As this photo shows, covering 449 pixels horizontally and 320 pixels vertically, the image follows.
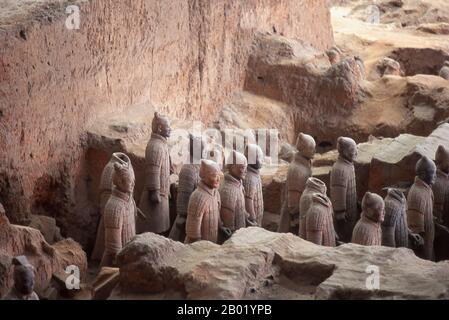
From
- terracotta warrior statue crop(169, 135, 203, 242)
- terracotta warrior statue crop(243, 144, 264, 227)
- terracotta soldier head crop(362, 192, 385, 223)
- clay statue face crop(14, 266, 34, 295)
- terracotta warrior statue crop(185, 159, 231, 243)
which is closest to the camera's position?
clay statue face crop(14, 266, 34, 295)

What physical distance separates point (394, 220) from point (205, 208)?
1.67 metres

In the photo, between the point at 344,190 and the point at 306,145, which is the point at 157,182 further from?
Result: the point at 344,190

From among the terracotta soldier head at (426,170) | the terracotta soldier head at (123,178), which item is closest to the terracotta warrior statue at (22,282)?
the terracotta soldier head at (123,178)

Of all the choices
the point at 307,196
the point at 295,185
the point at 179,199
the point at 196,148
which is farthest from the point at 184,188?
the point at 307,196

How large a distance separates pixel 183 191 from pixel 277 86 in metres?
4.10

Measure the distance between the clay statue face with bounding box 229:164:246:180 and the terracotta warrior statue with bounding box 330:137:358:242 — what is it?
102cm

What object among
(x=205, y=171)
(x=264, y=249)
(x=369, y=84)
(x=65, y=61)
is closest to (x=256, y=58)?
(x=369, y=84)

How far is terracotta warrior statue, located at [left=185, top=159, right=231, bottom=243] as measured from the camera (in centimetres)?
839

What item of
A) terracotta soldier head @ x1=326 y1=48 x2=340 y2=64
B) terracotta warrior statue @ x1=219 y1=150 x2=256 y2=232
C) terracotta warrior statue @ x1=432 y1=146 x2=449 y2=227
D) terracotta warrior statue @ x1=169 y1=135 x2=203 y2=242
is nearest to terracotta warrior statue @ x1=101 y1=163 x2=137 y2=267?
terracotta warrior statue @ x1=169 y1=135 x2=203 y2=242

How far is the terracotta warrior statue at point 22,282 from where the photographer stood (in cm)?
641

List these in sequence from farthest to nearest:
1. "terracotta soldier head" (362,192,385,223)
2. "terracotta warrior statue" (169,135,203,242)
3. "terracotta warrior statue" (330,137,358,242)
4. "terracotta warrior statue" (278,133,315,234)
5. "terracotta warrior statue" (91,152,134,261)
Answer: "terracotta warrior statue" (278,133,315,234) < "terracotta warrior statue" (330,137,358,242) < "terracotta warrior statue" (169,135,203,242) < "terracotta warrior statue" (91,152,134,261) < "terracotta soldier head" (362,192,385,223)

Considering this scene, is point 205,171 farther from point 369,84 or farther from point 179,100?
point 369,84

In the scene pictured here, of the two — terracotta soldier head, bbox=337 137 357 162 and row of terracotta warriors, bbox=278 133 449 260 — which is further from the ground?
terracotta soldier head, bbox=337 137 357 162

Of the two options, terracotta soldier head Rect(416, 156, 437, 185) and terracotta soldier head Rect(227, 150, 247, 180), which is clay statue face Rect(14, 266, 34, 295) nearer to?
terracotta soldier head Rect(227, 150, 247, 180)
